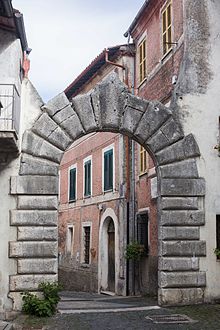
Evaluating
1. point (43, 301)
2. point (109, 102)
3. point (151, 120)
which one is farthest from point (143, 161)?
point (43, 301)

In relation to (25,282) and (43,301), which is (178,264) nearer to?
(43,301)

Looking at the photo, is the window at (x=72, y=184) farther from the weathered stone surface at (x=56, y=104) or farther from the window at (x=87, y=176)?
the weathered stone surface at (x=56, y=104)

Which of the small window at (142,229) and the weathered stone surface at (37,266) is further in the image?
the small window at (142,229)

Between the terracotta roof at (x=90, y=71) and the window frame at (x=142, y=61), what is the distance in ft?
2.45

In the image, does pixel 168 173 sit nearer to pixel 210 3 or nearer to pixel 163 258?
pixel 163 258

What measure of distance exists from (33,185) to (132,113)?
283cm

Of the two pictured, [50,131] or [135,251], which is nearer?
[50,131]

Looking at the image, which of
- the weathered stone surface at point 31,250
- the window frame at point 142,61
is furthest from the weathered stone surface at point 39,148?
the window frame at point 142,61

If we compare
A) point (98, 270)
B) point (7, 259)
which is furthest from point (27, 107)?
point (98, 270)

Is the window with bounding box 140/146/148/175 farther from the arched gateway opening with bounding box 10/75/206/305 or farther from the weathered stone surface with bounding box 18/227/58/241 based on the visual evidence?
the weathered stone surface with bounding box 18/227/58/241

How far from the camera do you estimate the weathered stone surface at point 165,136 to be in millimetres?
12070

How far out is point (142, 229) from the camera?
52.5 ft

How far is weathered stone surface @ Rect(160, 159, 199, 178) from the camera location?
1193 centimetres

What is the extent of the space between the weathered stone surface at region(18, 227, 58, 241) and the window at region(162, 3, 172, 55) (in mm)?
5828
